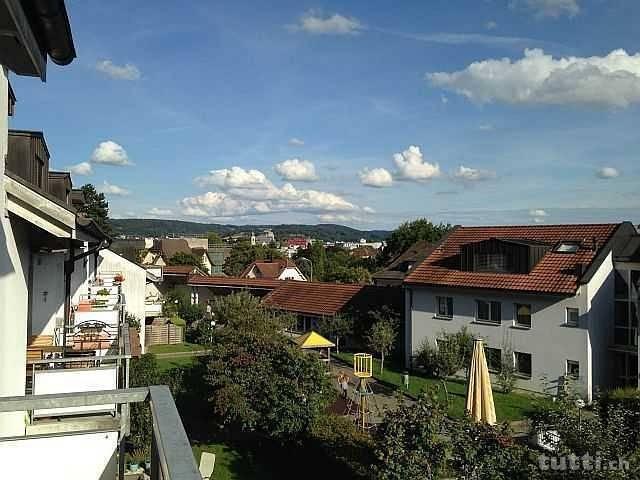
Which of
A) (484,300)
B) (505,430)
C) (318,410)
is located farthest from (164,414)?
(484,300)

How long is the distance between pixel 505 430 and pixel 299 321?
2938 centimetres

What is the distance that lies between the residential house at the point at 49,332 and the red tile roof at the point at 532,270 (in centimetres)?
1789

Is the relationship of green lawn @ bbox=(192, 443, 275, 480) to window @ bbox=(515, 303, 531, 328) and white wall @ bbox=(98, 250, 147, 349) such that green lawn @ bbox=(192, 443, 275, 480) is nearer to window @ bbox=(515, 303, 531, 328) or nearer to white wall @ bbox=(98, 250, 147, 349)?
window @ bbox=(515, 303, 531, 328)

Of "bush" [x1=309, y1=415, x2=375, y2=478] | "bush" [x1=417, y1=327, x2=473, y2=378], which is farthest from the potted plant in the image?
"bush" [x1=417, y1=327, x2=473, y2=378]

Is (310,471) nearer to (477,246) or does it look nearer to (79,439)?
(79,439)

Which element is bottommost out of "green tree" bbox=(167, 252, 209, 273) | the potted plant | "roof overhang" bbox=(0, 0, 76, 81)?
the potted plant

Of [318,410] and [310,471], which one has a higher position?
[318,410]

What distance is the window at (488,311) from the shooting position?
2662 centimetres

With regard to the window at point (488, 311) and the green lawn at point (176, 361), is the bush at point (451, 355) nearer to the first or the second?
the window at point (488, 311)

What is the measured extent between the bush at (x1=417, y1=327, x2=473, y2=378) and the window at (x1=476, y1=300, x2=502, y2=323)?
1007mm

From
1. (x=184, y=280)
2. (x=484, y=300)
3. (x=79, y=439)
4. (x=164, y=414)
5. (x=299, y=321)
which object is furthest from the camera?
(x=184, y=280)

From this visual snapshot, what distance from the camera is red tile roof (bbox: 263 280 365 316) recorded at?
36.9 metres

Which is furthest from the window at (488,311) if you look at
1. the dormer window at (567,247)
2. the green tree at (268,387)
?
the green tree at (268,387)

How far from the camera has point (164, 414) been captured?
245cm
